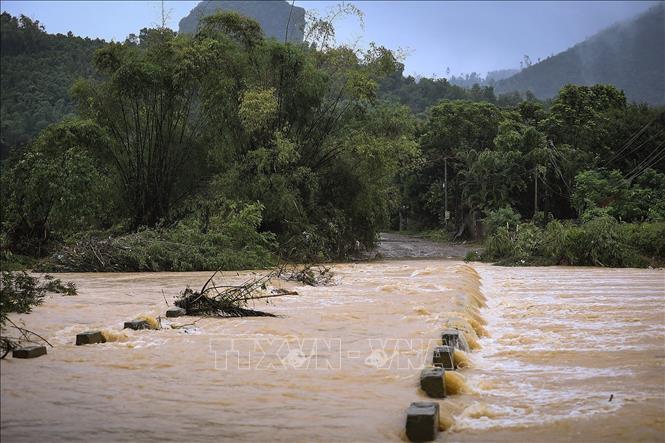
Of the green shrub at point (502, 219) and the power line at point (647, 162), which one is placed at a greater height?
the power line at point (647, 162)

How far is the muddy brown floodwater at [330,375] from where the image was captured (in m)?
4.12

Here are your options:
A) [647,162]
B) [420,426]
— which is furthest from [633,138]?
[420,426]

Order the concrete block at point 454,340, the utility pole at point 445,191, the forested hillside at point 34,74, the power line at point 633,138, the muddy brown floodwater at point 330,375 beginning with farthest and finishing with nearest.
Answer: the utility pole at point 445,191 → the power line at point 633,138 → the forested hillside at point 34,74 → the concrete block at point 454,340 → the muddy brown floodwater at point 330,375

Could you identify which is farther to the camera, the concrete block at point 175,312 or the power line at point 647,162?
the power line at point 647,162

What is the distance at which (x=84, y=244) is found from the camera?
16.4 meters

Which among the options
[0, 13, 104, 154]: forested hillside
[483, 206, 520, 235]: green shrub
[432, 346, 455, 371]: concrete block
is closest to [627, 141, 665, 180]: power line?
[483, 206, 520, 235]: green shrub

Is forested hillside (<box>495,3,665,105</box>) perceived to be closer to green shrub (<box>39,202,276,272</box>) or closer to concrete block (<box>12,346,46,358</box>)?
green shrub (<box>39,202,276,272</box>)

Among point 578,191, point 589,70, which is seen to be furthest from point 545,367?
point 589,70

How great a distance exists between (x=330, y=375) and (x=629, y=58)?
4599 centimetres

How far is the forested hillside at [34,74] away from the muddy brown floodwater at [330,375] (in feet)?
71.7

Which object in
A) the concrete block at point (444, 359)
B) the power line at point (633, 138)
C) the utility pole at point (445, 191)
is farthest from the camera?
the utility pole at point (445, 191)

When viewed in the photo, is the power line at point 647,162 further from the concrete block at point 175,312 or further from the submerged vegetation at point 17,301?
the submerged vegetation at point 17,301

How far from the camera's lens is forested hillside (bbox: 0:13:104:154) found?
29.4 meters

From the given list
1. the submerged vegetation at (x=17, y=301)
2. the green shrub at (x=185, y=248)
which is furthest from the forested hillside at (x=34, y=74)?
the submerged vegetation at (x=17, y=301)
